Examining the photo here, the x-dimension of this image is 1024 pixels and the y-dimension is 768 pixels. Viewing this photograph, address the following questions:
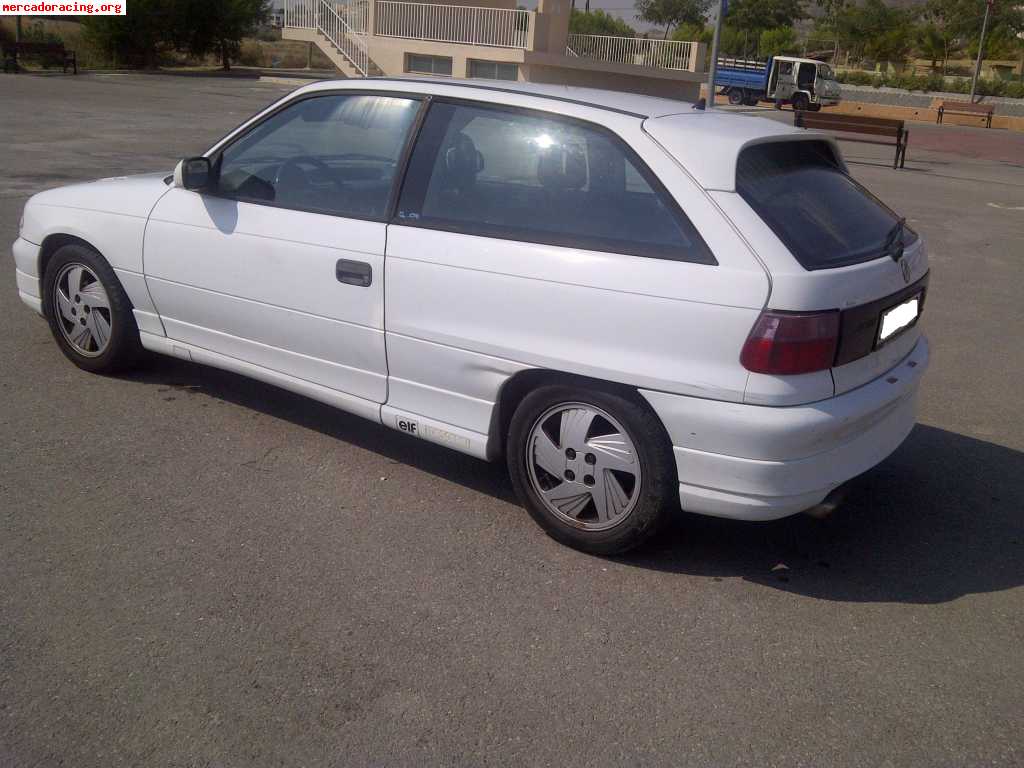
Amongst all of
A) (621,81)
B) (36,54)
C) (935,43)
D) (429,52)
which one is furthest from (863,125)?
(935,43)

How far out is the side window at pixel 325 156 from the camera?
4570mm

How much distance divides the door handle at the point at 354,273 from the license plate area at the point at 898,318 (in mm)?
2036

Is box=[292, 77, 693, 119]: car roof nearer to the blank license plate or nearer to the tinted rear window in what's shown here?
the tinted rear window

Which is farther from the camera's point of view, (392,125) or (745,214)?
(392,125)

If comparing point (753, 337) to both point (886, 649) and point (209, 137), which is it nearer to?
point (886, 649)

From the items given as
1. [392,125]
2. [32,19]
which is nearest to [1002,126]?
[392,125]

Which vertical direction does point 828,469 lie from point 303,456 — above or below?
above

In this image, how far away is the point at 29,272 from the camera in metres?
5.92

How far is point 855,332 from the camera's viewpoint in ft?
12.5

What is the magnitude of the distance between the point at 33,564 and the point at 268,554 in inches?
32.6

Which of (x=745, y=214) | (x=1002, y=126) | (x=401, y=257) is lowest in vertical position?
(x=1002, y=126)

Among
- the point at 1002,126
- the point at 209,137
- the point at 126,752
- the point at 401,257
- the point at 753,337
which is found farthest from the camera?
the point at 1002,126

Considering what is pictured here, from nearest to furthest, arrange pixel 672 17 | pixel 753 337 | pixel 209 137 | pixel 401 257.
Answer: pixel 753 337, pixel 401 257, pixel 209 137, pixel 672 17

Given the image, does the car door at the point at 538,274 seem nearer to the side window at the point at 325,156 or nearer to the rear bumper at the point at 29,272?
the side window at the point at 325,156
